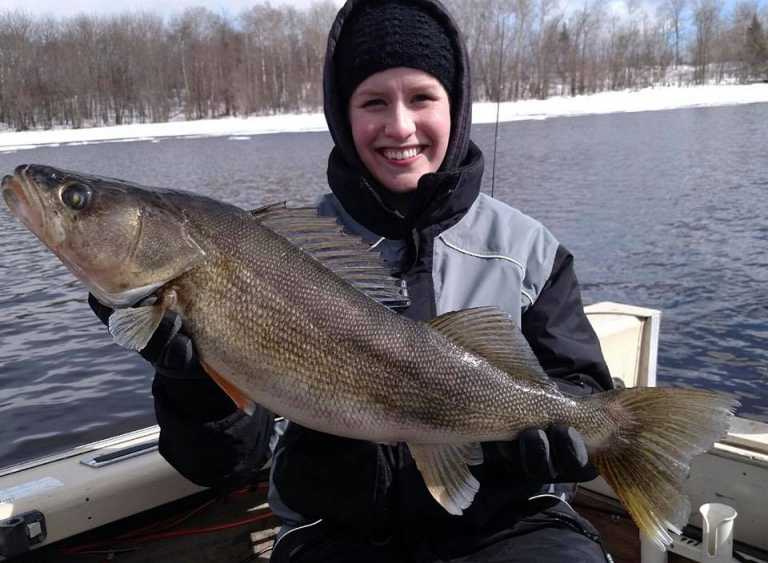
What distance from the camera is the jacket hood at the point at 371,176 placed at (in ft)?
9.52

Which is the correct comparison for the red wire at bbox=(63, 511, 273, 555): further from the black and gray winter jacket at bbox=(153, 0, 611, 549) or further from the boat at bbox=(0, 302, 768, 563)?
the black and gray winter jacket at bbox=(153, 0, 611, 549)

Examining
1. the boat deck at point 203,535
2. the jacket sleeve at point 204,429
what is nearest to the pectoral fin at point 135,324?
the jacket sleeve at point 204,429

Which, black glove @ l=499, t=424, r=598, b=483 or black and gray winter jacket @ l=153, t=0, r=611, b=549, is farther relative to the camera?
black and gray winter jacket @ l=153, t=0, r=611, b=549

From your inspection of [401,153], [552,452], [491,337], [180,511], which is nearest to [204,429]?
[491,337]

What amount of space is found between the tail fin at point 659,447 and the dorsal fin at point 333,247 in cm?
84

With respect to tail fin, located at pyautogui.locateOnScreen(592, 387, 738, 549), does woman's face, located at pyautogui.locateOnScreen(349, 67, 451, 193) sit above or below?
above

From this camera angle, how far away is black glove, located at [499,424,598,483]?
2338 mm

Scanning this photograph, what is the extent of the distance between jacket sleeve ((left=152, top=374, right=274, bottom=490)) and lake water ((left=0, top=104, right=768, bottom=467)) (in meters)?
5.40

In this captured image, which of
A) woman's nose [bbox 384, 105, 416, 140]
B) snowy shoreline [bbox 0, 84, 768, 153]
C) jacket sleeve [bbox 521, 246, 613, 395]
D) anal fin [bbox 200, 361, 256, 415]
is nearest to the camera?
anal fin [bbox 200, 361, 256, 415]

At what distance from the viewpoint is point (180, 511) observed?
4.05 m

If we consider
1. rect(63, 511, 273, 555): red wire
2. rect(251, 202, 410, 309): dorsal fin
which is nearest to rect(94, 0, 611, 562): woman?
rect(251, 202, 410, 309): dorsal fin

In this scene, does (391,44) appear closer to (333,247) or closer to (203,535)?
(333,247)

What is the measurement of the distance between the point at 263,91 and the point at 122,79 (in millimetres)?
11776

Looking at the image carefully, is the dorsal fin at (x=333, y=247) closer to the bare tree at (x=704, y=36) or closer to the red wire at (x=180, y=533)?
the red wire at (x=180, y=533)
